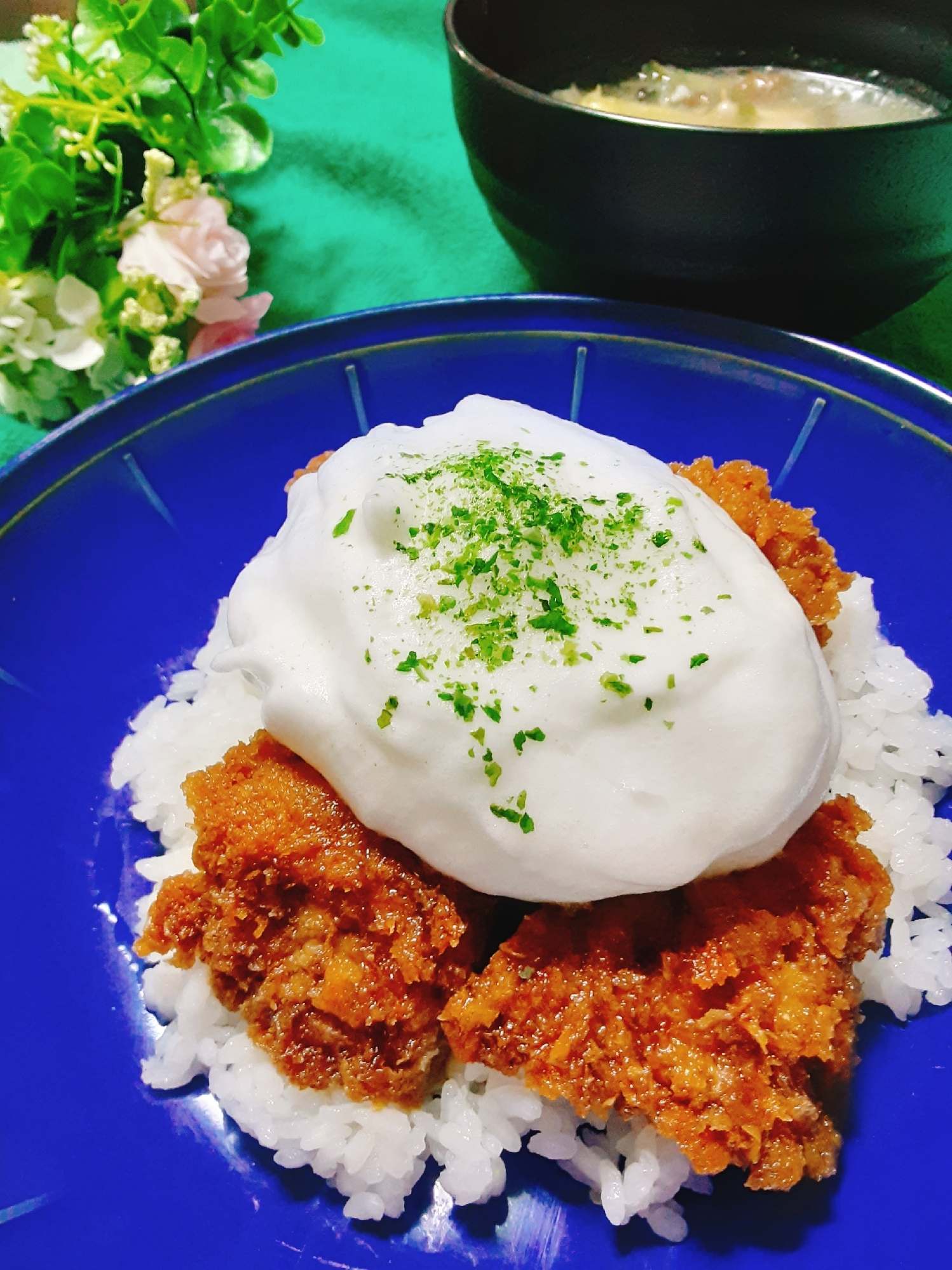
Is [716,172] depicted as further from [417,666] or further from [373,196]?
[373,196]

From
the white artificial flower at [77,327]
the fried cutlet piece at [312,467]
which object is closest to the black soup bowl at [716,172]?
the fried cutlet piece at [312,467]

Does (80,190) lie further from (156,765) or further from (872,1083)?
(872,1083)

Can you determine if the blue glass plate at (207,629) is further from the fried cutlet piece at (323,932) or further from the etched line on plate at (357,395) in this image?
the fried cutlet piece at (323,932)

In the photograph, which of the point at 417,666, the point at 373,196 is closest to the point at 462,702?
the point at 417,666

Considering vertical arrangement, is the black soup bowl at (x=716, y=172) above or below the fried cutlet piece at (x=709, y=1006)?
above

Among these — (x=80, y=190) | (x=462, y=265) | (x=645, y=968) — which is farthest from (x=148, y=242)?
(x=645, y=968)

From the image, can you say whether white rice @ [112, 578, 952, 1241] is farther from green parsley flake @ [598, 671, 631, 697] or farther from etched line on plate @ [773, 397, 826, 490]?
green parsley flake @ [598, 671, 631, 697]
